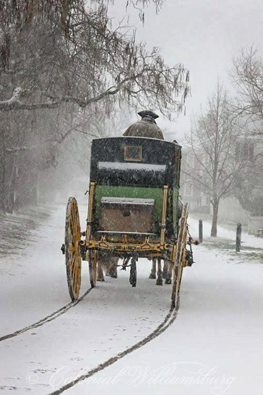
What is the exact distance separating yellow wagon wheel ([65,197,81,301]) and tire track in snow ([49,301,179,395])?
1.53 metres

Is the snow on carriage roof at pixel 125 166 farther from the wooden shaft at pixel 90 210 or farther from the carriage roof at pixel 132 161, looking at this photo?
the wooden shaft at pixel 90 210

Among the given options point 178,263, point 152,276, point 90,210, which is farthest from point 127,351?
point 152,276

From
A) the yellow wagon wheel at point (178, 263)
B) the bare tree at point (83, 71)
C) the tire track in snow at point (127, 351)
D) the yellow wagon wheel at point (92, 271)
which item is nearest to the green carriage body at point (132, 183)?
the yellow wagon wheel at point (92, 271)

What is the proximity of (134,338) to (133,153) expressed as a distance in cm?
409

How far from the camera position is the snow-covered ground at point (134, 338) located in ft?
18.5

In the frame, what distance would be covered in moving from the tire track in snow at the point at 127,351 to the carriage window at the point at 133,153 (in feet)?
8.58

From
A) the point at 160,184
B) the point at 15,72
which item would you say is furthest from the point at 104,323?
the point at 15,72

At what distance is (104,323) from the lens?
8.31 meters

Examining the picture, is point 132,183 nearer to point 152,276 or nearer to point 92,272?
point 92,272

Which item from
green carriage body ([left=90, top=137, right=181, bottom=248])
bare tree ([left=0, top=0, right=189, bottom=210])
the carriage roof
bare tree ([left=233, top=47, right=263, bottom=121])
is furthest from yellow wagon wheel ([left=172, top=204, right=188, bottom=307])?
bare tree ([left=233, top=47, right=263, bottom=121])

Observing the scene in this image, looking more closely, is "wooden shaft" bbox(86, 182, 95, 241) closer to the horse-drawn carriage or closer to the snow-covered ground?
the horse-drawn carriage

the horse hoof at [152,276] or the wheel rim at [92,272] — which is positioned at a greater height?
the wheel rim at [92,272]

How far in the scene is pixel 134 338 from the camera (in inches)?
293

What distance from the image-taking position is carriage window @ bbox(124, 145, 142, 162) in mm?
10758
